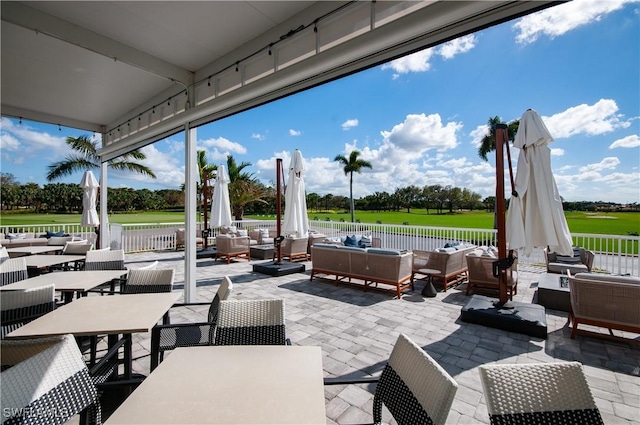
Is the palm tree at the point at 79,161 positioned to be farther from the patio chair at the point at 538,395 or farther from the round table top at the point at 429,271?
the patio chair at the point at 538,395

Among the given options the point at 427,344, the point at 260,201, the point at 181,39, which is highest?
the point at 181,39

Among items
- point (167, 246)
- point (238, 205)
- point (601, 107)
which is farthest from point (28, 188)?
point (601, 107)

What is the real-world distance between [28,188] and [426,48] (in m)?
27.5

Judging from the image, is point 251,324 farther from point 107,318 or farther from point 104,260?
point 104,260

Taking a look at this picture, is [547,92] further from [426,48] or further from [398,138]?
[426,48]

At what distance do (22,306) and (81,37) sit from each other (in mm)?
2948

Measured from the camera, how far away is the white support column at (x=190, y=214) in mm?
4629

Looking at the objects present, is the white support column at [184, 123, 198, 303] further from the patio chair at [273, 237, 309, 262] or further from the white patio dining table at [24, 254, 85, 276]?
the patio chair at [273, 237, 309, 262]

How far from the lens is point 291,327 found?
148 inches

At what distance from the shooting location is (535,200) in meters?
3.67

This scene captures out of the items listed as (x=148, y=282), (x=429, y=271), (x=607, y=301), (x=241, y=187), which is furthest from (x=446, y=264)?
(x=241, y=187)

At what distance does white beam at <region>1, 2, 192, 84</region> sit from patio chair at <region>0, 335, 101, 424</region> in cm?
331

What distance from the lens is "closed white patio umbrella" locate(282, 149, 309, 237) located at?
268 inches

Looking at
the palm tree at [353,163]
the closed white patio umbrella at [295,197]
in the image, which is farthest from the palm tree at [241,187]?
the closed white patio umbrella at [295,197]
